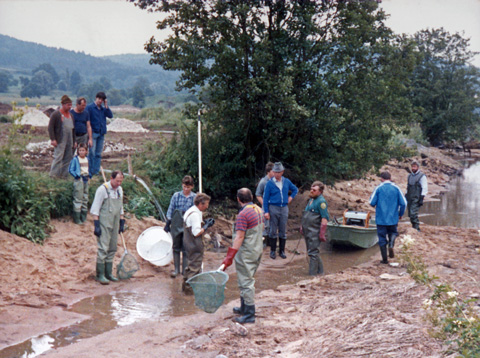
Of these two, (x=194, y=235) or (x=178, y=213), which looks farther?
(x=178, y=213)

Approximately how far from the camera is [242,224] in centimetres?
731

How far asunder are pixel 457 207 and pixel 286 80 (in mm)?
10780

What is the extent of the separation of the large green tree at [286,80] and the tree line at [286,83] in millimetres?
29

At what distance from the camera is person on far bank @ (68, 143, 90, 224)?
10492 mm

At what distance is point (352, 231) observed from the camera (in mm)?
12141

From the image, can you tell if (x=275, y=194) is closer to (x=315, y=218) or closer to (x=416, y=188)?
(x=315, y=218)

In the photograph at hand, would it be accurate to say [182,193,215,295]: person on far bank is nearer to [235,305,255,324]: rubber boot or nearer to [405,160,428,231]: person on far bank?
[235,305,255,324]: rubber boot

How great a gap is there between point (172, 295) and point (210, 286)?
235 centimetres

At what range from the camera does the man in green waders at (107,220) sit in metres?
9.02

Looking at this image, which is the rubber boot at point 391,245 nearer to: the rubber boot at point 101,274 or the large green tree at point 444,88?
the rubber boot at point 101,274

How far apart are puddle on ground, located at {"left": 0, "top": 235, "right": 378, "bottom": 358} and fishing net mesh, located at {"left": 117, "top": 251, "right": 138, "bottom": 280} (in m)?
0.52

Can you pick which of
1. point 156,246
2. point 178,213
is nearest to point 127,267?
point 156,246

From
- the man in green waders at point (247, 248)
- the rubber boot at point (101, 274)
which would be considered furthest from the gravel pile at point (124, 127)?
the man in green waders at point (247, 248)

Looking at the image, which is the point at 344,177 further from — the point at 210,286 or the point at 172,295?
the point at 210,286
